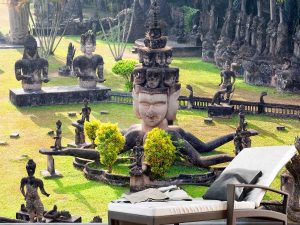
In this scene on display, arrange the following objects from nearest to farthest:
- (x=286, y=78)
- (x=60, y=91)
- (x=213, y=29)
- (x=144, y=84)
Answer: (x=144, y=84), (x=60, y=91), (x=286, y=78), (x=213, y=29)

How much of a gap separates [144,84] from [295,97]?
1741 centimetres

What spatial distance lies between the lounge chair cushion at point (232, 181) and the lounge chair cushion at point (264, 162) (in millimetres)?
84

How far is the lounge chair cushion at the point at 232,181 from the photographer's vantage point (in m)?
9.05

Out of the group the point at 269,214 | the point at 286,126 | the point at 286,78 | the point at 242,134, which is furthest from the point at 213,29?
the point at 269,214

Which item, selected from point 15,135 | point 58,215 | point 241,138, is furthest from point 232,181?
point 15,135

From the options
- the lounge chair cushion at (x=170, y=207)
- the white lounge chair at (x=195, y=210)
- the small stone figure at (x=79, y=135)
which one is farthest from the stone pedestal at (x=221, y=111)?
the lounge chair cushion at (x=170, y=207)

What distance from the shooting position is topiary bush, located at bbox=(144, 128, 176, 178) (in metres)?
22.8

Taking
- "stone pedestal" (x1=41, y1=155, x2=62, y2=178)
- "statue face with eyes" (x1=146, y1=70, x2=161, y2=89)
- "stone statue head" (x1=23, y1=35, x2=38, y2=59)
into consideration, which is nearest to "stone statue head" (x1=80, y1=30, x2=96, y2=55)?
"stone statue head" (x1=23, y1=35, x2=38, y2=59)

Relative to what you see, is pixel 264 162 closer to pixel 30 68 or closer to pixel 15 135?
pixel 15 135

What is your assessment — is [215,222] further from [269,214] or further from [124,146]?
[124,146]

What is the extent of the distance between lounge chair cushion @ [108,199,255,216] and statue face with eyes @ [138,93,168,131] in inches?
639

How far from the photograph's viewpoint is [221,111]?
34500 mm

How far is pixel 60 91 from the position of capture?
126ft

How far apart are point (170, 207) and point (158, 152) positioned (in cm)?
1450
